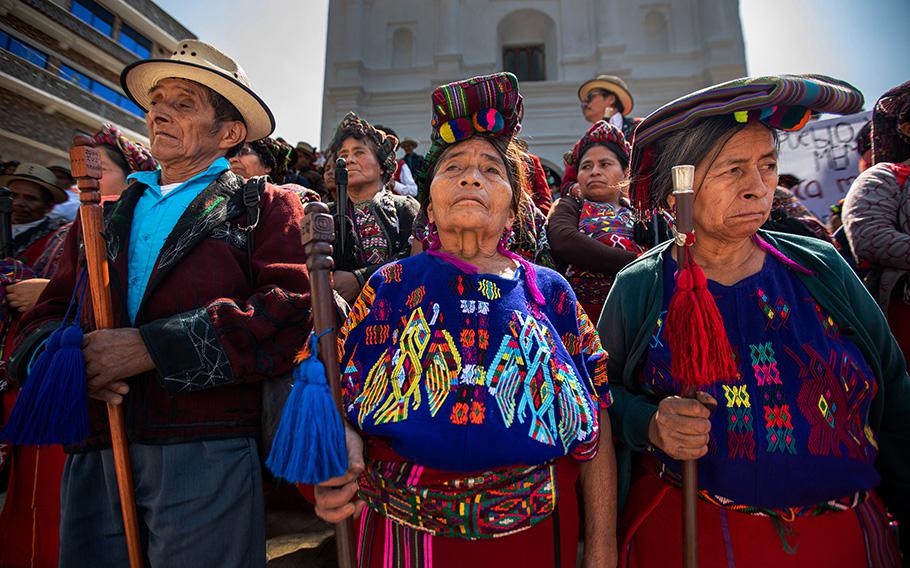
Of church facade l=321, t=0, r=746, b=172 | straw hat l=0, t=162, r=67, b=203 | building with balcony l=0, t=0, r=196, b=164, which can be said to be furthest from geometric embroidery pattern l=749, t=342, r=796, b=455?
building with balcony l=0, t=0, r=196, b=164

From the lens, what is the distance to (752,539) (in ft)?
5.11

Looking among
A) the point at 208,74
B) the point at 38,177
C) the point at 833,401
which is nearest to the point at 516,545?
the point at 833,401

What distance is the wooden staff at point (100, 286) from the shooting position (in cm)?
173

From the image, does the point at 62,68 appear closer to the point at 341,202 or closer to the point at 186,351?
the point at 341,202

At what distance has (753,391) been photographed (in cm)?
156

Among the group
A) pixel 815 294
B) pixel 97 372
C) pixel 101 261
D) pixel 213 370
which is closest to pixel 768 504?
pixel 815 294

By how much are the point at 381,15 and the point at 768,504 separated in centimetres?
1931

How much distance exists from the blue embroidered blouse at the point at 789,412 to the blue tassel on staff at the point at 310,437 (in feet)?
3.72

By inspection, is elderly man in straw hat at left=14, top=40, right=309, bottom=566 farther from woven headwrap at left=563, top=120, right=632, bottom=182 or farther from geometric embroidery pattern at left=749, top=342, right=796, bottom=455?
woven headwrap at left=563, top=120, right=632, bottom=182

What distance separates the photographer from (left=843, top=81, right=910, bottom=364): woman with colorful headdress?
101 inches

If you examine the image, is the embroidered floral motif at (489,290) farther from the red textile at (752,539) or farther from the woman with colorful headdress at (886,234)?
the woman with colorful headdress at (886,234)

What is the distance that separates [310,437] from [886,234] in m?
3.00

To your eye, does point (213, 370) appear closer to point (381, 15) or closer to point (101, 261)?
point (101, 261)

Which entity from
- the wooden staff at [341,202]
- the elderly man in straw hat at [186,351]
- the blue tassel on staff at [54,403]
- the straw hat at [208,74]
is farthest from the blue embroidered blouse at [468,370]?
the wooden staff at [341,202]
